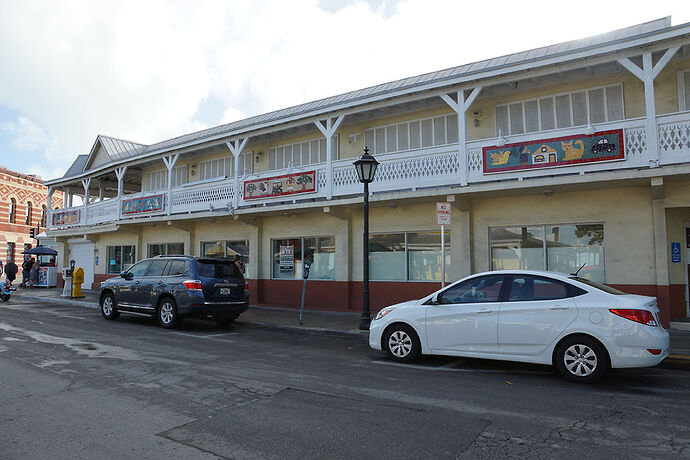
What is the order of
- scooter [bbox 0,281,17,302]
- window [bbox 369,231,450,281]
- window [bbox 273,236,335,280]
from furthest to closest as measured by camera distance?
scooter [bbox 0,281,17,302] → window [bbox 273,236,335,280] → window [bbox 369,231,450,281]

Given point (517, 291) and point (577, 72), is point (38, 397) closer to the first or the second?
point (517, 291)

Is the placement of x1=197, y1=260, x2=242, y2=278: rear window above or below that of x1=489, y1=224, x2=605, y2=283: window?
below

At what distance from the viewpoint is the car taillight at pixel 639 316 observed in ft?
20.4

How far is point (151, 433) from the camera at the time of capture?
179 inches

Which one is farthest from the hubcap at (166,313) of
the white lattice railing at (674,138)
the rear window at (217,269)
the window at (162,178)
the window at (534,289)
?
the white lattice railing at (674,138)

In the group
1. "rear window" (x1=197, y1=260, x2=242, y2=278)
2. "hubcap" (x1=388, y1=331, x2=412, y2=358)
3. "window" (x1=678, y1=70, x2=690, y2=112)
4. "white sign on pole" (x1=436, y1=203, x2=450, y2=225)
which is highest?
"window" (x1=678, y1=70, x2=690, y2=112)

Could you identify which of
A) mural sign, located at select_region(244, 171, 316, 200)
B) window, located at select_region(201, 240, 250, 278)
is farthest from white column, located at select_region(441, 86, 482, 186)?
window, located at select_region(201, 240, 250, 278)

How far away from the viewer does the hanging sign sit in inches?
664

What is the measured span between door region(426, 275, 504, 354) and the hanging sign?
9688 mm

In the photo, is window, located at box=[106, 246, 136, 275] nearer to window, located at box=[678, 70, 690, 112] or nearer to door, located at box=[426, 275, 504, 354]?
door, located at box=[426, 275, 504, 354]

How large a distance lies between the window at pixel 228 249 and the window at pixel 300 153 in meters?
3.29

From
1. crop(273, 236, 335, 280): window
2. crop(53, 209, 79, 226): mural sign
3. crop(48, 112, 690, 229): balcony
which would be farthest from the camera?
→ crop(53, 209, 79, 226): mural sign

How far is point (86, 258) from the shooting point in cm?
2619

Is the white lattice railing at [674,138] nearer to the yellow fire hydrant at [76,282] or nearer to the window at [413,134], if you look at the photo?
the window at [413,134]
